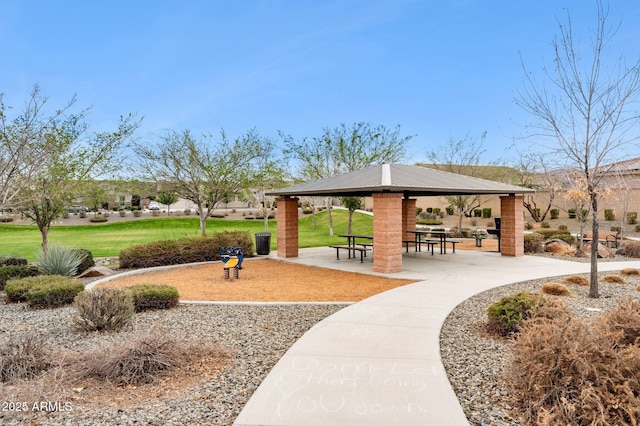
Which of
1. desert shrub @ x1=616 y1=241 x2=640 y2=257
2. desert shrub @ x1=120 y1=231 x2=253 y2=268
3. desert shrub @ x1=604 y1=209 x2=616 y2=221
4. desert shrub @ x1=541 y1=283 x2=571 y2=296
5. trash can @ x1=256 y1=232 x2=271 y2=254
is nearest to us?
desert shrub @ x1=541 y1=283 x2=571 y2=296

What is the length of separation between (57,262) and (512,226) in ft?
49.7

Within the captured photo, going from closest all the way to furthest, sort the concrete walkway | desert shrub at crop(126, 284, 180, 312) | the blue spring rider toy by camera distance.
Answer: the concrete walkway
desert shrub at crop(126, 284, 180, 312)
the blue spring rider toy

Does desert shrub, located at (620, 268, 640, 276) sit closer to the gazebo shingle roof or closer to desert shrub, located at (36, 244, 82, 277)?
the gazebo shingle roof

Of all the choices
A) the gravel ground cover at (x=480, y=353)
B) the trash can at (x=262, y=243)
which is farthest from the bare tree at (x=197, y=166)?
the gravel ground cover at (x=480, y=353)

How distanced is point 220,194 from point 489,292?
14051 millimetres

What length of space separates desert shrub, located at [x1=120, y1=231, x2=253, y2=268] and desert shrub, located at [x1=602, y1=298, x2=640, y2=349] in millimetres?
12832

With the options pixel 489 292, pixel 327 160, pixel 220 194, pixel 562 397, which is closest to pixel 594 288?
pixel 489 292

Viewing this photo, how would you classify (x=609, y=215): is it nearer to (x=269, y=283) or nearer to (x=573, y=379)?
(x=269, y=283)

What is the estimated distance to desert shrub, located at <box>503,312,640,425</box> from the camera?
3.15m

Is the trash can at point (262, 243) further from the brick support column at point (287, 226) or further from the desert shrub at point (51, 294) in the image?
the desert shrub at point (51, 294)

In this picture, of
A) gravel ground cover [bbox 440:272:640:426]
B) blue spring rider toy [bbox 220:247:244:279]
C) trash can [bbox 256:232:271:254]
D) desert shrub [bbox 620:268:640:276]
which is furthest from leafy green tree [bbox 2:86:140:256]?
desert shrub [bbox 620:268:640:276]

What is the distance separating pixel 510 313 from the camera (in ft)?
18.7

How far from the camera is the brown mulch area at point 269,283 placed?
8945 millimetres

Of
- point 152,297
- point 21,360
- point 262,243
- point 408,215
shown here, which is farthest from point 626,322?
point 408,215
